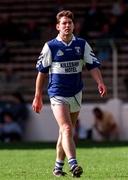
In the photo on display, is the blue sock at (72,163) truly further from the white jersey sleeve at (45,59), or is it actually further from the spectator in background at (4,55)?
the spectator in background at (4,55)

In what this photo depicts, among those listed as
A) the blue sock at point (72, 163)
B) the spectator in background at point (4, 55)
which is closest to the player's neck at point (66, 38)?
the blue sock at point (72, 163)

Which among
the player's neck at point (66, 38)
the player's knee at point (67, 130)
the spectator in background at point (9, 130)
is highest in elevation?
the player's neck at point (66, 38)

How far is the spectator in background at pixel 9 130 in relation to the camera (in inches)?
935

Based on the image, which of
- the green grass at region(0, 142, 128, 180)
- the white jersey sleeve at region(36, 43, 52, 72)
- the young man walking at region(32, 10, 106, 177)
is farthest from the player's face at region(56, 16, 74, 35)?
the green grass at region(0, 142, 128, 180)

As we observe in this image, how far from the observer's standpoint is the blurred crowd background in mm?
24922

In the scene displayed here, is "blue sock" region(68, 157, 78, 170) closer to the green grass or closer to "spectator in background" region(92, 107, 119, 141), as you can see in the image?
the green grass

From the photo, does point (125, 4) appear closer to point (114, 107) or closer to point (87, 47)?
point (114, 107)

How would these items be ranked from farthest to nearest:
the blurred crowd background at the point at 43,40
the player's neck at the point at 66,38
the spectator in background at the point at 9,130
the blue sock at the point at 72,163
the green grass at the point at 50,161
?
the blurred crowd background at the point at 43,40 < the spectator in background at the point at 9,130 < the green grass at the point at 50,161 < the player's neck at the point at 66,38 < the blue sock at the point at 72,163

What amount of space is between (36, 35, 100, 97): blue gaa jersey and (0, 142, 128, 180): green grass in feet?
3.94

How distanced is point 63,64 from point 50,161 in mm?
4039

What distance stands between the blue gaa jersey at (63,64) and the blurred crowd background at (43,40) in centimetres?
1195

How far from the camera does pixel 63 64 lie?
12.2 meters

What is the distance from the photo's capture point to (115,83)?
24547 mm

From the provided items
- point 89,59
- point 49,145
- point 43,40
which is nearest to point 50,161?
point 89,59
